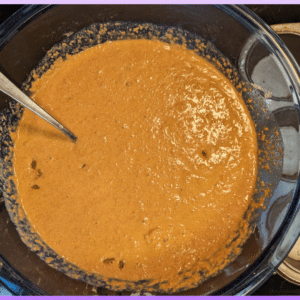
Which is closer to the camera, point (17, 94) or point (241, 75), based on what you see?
point (17, 94)

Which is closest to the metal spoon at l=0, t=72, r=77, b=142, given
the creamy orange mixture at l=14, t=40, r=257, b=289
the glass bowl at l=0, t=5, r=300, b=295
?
the creamy orange mixture at l=14, t=40, r=257, b=289

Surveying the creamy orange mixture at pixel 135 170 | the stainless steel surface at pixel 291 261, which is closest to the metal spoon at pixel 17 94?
the creamy orange mixture at pixel 135 170

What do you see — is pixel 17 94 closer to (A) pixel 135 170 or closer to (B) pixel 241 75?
(A) pixel 135 170

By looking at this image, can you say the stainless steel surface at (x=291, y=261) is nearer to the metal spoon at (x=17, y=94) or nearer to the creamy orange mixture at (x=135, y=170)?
the creamy orange mixture at (x=135, y=170)

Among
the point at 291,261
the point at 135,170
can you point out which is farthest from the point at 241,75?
the point at 291,261

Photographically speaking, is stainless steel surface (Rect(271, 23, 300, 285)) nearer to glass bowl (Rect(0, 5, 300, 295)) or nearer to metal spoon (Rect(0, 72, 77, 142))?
glass bowl (Rect(0, 5, 300, 295))

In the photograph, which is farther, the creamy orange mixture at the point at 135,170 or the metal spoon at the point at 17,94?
the creamy orange mixture at the point at 135,170
